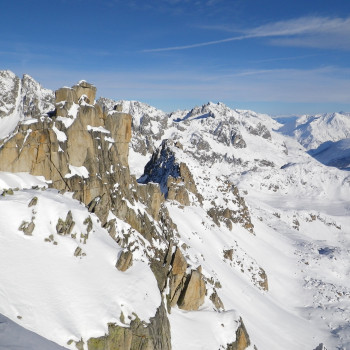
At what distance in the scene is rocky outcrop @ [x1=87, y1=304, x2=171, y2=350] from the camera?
15.4m

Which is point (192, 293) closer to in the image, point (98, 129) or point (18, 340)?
point (98, 129)

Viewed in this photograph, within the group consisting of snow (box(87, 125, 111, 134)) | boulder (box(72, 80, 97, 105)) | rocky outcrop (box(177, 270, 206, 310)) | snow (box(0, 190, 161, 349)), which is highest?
boulder (box(72, 80, 97, 105))

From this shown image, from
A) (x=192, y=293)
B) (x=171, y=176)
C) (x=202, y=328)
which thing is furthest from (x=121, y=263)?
(x=171, y=176)

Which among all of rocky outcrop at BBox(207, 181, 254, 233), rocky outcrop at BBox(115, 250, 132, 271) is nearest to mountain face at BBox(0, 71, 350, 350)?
rocky outcrop at BBox(115, 250, 132, 271)

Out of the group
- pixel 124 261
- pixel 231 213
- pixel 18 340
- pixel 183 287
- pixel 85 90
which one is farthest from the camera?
pixel 231 213

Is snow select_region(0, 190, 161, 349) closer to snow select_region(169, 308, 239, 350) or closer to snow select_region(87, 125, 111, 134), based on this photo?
snow select_region(169, 308, 239, 350)

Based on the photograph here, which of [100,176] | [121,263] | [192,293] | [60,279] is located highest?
[100,176]

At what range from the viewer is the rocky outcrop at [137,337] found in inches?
606

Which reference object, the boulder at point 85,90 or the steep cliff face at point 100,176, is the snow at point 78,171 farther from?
the boulder at point 85,90

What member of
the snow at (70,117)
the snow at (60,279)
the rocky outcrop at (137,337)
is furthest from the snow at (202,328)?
the snow at (70,117)

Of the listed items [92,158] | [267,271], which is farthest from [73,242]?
[267,271]

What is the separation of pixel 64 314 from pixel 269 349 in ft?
92.9

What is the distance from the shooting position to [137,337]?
17.1 m

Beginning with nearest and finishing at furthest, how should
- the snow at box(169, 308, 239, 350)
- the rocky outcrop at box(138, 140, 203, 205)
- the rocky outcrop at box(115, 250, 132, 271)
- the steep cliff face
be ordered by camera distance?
the rocky outcrop at box(115, 250, 132, 271) → the snow at box(169, 308, 239, 350) → the steep cliff face → the rocky outcrop at box(138, 140, 203, 205)
